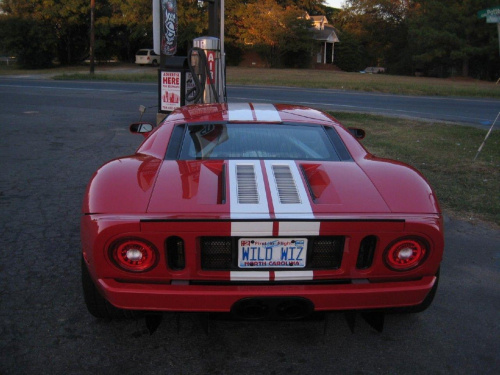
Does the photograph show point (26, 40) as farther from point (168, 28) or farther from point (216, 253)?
point (216, 253)

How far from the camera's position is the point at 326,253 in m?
2.52

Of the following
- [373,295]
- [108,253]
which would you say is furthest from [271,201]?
[108,253]

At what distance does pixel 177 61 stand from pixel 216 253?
798cm

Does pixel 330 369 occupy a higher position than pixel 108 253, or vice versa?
pixel 108 253

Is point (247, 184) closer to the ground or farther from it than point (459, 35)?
closer to the ground

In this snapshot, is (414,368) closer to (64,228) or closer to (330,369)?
(330,369)

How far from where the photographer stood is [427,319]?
3.20m

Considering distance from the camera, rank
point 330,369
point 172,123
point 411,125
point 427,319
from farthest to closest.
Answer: point 411,125
point 172,123
point 427,319
point 330,369

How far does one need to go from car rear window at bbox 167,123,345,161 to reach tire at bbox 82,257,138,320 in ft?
2.92

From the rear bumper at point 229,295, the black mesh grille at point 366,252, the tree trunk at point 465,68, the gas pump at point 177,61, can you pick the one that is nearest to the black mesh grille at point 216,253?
the rear bumper at point 229,295

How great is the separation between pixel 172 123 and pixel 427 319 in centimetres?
219

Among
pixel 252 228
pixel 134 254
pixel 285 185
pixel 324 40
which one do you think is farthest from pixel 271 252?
pixel 324 40

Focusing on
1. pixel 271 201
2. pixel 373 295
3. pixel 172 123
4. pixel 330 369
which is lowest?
pixel 330 369

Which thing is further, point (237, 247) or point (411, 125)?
point (411, 125)
